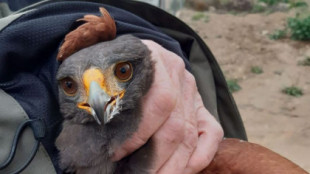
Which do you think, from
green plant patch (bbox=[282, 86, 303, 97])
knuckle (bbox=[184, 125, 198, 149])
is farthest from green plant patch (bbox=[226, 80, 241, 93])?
knuckle (bbox=[184, 125, 198, 149])

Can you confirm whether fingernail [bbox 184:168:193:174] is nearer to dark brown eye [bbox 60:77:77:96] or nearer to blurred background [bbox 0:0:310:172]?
dark brown eye [bbox 60:77:77:96]

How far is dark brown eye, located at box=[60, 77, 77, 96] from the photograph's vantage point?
1.95 metres

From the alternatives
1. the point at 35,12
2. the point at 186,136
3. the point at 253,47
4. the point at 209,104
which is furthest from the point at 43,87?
the point at 253,47

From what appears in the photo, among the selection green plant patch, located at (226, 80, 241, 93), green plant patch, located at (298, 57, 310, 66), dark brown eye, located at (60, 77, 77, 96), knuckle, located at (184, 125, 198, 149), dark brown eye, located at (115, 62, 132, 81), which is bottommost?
green plant patch, located at (226, 80, 241, 93)

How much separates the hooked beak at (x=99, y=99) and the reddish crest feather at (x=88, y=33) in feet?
0.41

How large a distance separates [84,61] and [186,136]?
532 mm

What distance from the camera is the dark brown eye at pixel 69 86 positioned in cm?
195

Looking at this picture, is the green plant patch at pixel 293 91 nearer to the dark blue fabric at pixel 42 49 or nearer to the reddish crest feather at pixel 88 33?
the dark blue fabric at pixel 42 49

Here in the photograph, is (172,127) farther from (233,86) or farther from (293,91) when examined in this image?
(233,86)

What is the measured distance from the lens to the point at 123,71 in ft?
6.41

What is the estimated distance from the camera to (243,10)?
10.7m

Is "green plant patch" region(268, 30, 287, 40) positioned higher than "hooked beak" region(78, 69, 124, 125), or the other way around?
"hooked beak" region(78, 69, 124, 125)

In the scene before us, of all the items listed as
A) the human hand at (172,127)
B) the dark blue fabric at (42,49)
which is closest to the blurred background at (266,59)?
the dark blue fabric at (42,49)

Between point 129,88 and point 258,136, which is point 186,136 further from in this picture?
point 258,136
